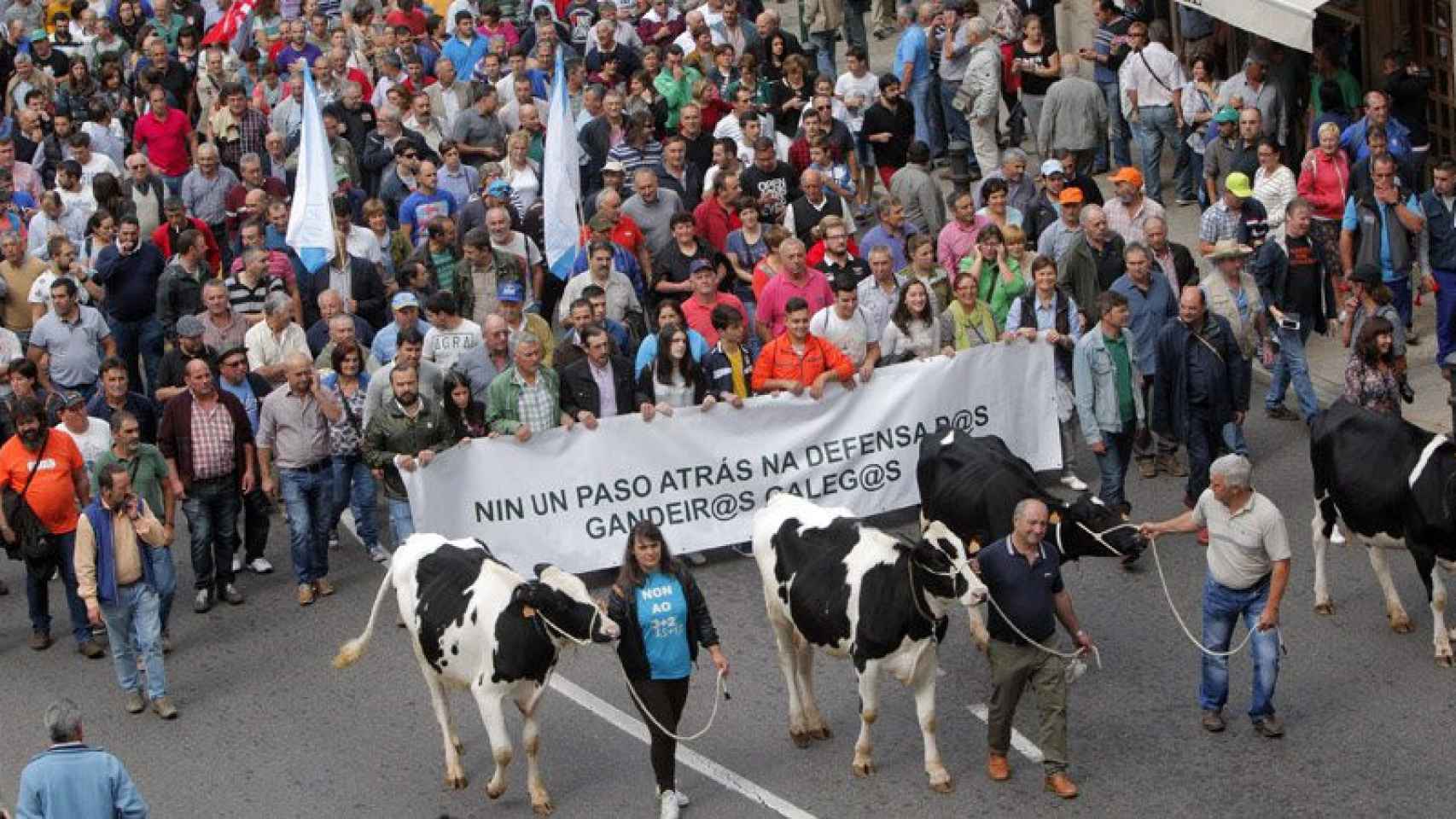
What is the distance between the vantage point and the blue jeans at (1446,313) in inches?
845

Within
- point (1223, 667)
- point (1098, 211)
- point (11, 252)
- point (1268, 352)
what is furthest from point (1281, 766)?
point (11, 252)

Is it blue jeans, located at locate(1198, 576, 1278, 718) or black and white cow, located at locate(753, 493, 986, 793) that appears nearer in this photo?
black and white cow, located at locate(753, 493, 986, 793)

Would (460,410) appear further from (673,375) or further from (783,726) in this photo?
(783,726)

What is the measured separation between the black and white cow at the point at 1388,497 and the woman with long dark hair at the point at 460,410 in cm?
585

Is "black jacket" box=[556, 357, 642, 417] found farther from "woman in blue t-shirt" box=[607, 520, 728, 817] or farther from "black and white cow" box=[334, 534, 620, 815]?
"woman in blue t-shirt" box=[607, 520, 728, 817]

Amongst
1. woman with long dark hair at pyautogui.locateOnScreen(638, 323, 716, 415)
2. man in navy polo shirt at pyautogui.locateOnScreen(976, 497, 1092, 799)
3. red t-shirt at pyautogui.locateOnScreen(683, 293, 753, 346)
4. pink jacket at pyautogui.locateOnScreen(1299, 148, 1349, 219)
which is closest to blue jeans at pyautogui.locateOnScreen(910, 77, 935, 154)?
pink jacket at pyautogui.locateOnScreen(1299, 148, 1349, 219)

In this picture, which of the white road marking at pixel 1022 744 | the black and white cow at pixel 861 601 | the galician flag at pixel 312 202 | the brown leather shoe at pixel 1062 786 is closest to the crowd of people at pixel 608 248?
the galician flag at pixel 312 202

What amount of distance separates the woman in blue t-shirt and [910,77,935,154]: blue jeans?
1382cm

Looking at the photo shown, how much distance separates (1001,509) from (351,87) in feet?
40.2

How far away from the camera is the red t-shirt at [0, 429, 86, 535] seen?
17.8m

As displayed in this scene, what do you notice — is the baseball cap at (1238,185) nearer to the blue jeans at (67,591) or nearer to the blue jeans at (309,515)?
the blue jeans at (309,515)

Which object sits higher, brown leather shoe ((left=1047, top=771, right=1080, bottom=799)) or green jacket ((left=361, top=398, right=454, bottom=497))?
green jacket ((left=361, top=398, right=454, bottom=497))

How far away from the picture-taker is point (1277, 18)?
2347 cm

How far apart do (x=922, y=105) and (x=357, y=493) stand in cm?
1091
